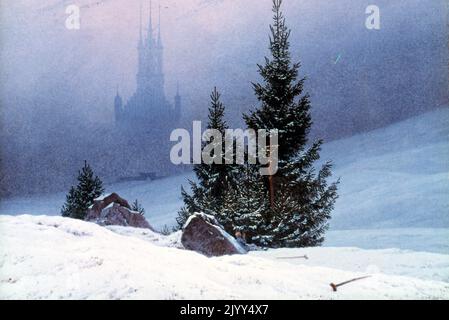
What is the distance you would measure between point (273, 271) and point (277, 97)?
927cm

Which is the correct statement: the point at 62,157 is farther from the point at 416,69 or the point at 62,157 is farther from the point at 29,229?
the point at 416,69

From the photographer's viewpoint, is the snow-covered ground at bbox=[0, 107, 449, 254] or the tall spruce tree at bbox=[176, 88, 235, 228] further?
the tall spruce tree at bbox=[176, 88, 235, 228]

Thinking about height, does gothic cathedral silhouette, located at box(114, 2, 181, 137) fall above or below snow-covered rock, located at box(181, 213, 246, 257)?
above

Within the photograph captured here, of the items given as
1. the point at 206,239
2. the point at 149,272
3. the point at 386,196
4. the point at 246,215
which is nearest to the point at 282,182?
the point at 246,215

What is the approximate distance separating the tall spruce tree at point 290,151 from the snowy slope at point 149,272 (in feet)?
15.2

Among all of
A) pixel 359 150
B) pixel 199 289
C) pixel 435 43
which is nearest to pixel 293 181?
pixel 199 289

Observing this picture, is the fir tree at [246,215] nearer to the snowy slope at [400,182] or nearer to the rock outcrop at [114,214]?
the rock outcrop at [114,214]

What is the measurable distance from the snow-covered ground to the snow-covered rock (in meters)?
6.54

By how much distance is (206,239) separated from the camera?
11.6 metres

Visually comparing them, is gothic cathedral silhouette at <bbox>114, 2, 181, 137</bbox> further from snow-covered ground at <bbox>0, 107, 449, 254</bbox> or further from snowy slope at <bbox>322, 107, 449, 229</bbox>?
snowy slope at <bbox>322, 107, 449, 229</bbox>

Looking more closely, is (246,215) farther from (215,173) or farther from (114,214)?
(215,173)

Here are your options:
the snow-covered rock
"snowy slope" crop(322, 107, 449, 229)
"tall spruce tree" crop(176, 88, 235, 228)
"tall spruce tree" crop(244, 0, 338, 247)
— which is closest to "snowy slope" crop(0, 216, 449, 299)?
the snow-covered rock

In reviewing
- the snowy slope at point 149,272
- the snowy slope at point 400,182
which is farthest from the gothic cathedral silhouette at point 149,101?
the snowy slope at point 400,182

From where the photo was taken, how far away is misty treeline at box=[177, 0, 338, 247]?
49.3 feet
